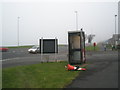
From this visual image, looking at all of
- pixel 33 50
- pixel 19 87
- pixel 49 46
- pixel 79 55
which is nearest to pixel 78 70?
pixel 79 55

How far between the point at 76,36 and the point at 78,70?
17.8 feet

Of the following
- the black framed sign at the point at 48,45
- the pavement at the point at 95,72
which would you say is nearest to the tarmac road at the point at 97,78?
the pavement at the point at 95,72

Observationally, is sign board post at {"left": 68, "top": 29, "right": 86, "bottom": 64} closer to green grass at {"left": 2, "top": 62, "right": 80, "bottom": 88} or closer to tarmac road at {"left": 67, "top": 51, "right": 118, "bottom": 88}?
tarmac road at {"left": 67, "top": 51, "right": 118, "bottom": 88}

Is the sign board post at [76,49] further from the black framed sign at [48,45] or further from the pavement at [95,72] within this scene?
the black framed sign at [48,45]

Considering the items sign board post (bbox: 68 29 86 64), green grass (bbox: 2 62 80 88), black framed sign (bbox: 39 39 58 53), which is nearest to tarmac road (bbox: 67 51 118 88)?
green grass (bbox: 2 62 80 88)

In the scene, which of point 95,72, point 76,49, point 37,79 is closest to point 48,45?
point 76,49

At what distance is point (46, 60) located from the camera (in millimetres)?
18875

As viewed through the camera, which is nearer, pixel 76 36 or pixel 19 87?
pixel 19 87

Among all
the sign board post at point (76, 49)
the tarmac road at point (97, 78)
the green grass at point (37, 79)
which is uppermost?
the sign board post at point (76, 49)

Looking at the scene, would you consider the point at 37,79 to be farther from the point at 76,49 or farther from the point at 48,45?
the point at 48,45

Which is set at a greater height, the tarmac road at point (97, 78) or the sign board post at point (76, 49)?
the sign board post at point (76, 49)

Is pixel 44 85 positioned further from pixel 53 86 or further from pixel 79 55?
pixel 79 55

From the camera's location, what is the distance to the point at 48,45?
17.8 m

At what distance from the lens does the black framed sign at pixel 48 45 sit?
17.6m
